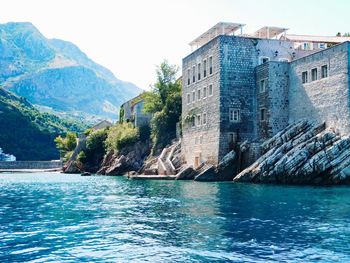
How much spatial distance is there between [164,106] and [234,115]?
20728mm

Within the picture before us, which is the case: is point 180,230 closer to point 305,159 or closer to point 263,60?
point 305,159

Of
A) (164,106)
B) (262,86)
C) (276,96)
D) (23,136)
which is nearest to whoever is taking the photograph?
(276,96)

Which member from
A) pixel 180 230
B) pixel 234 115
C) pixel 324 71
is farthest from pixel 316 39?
pixel 180 230

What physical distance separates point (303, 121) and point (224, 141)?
29.0 ft

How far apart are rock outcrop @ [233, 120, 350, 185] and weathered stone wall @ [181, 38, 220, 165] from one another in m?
8.04

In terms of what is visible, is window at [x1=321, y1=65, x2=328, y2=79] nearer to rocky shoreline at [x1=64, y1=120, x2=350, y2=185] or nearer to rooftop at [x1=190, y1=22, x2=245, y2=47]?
rocky shoreline at [x1=64, y1=120, x2=350, y2=185]

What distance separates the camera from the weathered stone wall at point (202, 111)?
167ft

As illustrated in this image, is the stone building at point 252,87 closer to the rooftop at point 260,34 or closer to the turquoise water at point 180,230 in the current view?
the rooftop at point 260,34

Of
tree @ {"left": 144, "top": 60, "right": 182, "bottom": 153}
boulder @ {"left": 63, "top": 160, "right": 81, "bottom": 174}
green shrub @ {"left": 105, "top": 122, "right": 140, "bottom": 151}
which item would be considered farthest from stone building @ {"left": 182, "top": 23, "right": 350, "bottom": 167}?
boulder @ {"left": 63, "top": 160, "right": 81, "bottom": 174}

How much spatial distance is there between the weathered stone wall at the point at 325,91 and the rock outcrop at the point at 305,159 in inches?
44.2

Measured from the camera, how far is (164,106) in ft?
228

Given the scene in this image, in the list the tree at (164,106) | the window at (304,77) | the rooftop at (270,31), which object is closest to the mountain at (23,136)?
the tree at (164,106)

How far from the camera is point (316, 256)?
1345 centimetres

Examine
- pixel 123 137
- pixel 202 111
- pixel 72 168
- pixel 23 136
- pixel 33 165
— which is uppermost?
pixel 23 136
